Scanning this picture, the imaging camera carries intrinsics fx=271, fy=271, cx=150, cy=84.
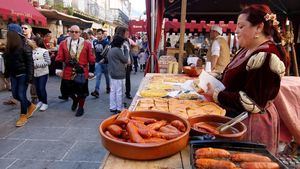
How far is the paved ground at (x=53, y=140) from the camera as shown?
340cm

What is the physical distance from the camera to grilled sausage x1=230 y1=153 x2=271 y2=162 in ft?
3.91

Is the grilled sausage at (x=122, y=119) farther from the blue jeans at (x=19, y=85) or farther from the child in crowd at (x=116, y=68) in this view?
the child in crowd at (x=116, y=68)

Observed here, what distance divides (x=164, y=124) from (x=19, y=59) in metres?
3.76

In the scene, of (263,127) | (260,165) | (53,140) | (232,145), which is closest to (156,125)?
(232,145)

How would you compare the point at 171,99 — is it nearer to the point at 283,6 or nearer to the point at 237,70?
the point at 237,70

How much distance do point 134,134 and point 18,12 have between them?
7932 mm

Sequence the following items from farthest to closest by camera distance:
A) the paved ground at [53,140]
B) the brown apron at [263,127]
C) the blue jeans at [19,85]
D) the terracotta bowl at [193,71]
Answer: the blue jeans at [19,85]
the terracotta bowl at [193,71]
the paved ground at [53,140]
the brown apron at [263,127]

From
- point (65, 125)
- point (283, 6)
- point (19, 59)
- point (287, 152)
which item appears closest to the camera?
point (287, 152)

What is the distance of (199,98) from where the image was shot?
275 cm

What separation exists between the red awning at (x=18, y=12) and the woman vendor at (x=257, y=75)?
7.13 m

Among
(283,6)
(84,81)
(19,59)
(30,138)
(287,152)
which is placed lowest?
(30,138)

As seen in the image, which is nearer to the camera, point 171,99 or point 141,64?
point 171,99

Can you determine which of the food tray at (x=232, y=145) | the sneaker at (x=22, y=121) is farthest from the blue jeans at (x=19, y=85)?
the food tray at (x=232, y=145)

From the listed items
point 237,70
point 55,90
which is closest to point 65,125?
point 55,90
